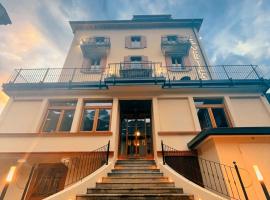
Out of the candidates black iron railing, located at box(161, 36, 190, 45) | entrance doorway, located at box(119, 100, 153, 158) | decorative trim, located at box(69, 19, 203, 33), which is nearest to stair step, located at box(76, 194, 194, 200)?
entrance doorway, located at box(119, 100, 153, 158)

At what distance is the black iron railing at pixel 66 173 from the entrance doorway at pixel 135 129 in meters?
1.81

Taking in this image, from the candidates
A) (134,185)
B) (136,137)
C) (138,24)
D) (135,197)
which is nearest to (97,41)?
(138,24)

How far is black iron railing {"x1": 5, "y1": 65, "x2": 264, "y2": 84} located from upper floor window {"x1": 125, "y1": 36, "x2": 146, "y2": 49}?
2639 millimetres

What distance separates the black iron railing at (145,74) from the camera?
950 centimetres

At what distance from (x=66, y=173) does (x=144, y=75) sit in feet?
25.3

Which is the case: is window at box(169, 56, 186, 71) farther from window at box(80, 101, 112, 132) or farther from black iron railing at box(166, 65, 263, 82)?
window at box(80, 101, 112, 132)

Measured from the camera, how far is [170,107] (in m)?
8.63

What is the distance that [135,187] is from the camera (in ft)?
16.6

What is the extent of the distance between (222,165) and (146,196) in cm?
302

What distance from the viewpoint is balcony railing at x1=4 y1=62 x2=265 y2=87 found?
8953 millimetres

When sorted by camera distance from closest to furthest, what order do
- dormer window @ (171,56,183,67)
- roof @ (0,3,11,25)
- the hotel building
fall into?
the hotel building < roof @ (0,3,11,25) < dormer window @ (171,56,183,67)

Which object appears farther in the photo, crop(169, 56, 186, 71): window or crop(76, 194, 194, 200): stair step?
crop(169, 56, 186, 71): window

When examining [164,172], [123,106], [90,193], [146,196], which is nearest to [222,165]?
[164,172]

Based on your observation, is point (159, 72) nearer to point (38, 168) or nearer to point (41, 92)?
point (41, 92)
